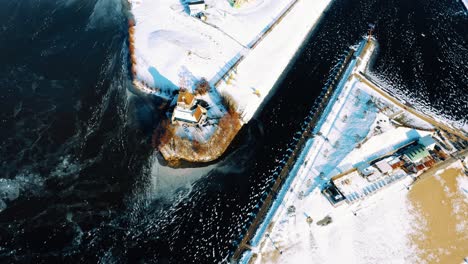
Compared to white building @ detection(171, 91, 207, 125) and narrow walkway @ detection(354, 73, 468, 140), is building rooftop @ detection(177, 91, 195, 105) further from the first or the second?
Result: narrow walkway @ detection(354, 73, 468, 140)

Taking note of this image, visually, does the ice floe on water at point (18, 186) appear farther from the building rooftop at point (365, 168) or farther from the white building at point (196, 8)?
the building rooftop at point (365, 168)

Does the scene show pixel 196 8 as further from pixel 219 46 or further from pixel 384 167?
pixel 384 167

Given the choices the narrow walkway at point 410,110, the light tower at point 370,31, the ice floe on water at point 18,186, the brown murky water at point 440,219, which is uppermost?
the light tower at point 370,31

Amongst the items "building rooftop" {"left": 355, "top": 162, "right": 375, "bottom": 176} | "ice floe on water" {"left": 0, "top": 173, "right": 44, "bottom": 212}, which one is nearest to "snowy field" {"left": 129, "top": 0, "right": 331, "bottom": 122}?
"building rooftop" {"left": 355, "top": 162, "right": 375, "bottom": 176}

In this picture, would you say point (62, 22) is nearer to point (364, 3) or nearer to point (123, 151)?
point (123, 151)

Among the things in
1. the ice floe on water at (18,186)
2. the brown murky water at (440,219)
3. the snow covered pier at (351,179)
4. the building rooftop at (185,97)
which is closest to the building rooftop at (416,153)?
the snow covered pier at (351,179)

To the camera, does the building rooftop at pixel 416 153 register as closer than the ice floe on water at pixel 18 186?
No
